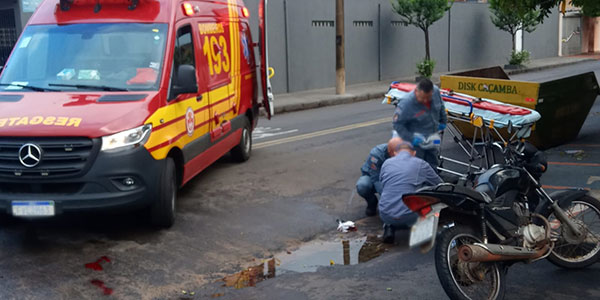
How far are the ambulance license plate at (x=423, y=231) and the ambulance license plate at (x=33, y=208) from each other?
3.53 m

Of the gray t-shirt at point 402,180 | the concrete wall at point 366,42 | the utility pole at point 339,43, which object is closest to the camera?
the gray t-shirt at point 402,180

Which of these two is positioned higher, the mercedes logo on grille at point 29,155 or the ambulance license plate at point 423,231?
Answer: the mercedes logo on grille at point 29,155

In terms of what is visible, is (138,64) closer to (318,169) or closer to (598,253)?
(318,169)

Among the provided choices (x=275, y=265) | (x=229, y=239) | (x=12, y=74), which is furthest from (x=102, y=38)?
(x=275, y=265)

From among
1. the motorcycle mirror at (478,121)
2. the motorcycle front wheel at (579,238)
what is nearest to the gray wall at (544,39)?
the motorcycle mirror at (478,121)

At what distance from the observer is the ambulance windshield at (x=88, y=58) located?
24.6 feet

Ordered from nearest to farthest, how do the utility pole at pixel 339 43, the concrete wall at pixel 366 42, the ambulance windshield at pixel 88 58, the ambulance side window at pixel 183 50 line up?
1. the ambulance windshield at pixel 88 58
2. the ambulance side window at pixel 183 50
3. the utility pole at pixel 339 43
4. the concrete wall at pixel 366 42

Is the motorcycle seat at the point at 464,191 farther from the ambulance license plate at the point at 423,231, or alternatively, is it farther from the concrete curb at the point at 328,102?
the concrete curb at the point at 328,102

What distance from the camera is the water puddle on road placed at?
6.09 meters

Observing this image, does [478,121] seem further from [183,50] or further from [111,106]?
[111,106]

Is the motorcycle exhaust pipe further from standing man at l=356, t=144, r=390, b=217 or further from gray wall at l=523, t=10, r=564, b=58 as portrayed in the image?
gray wall at l=523, t=10, r=564, b=58

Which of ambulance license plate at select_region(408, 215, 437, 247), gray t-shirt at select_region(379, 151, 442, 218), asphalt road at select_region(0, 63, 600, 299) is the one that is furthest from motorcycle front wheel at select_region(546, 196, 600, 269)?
ambulance license plate at select_region(408, 215, 437, 247)

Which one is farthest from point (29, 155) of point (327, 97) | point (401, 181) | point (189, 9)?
point (327, 97)

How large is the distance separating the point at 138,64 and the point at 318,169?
373 centimetres
